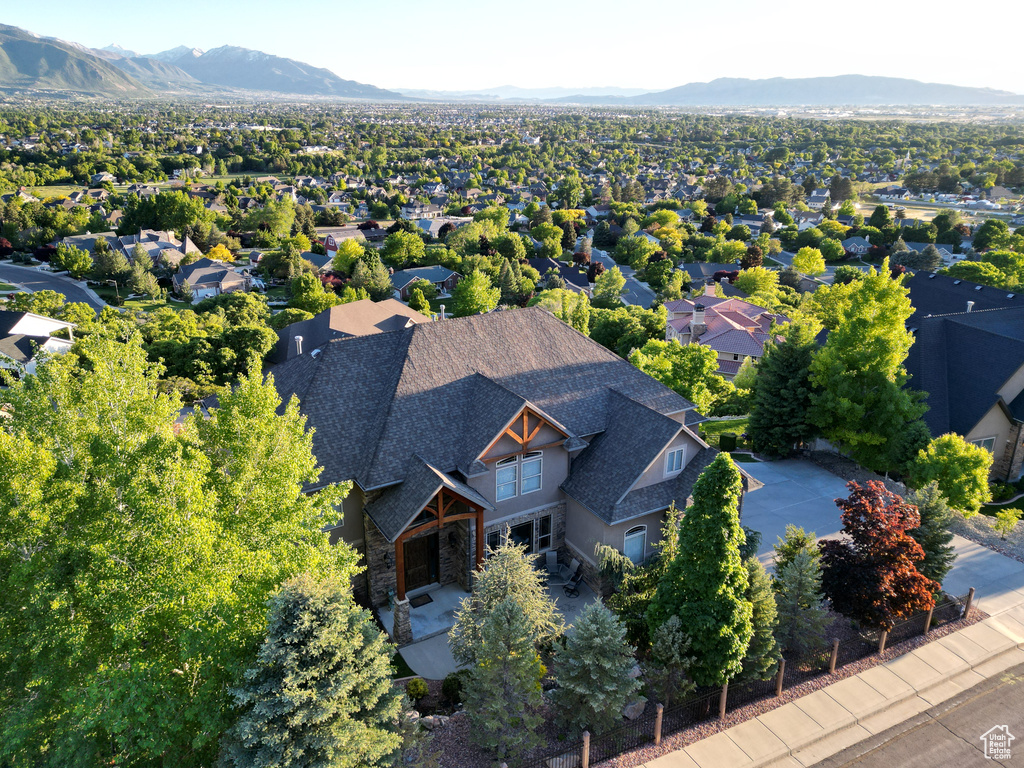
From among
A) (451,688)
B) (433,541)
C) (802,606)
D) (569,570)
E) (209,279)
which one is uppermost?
(802,606)

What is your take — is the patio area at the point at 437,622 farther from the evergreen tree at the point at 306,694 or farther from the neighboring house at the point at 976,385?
the neighboring house at the point at 976,385

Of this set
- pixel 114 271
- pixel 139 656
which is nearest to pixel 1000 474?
pixel 139 656

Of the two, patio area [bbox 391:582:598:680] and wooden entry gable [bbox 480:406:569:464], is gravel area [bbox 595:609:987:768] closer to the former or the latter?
patio area [bbox 391:582:598:680]

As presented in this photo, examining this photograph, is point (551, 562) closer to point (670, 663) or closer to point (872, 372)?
point (670, 663)

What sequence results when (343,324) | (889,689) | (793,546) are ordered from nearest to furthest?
1. (889,689)
2. (793,546)
3. (343,324)

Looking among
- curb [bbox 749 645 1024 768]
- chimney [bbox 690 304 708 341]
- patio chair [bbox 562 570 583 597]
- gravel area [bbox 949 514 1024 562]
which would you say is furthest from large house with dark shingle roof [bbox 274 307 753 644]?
chimney [bbox 690 304 708 341]

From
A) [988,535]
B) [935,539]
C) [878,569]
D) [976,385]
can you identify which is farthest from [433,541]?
[976,385]
